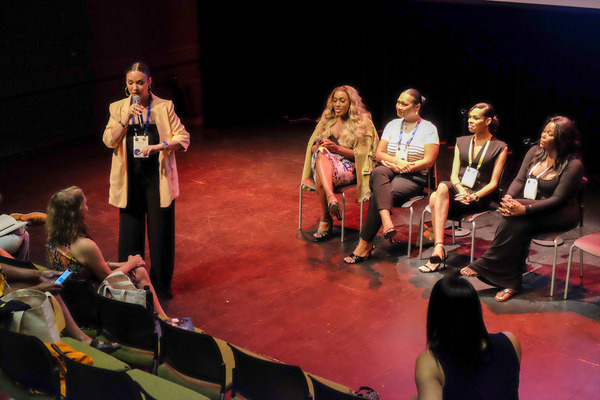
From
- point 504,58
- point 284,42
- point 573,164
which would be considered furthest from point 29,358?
point 284,42

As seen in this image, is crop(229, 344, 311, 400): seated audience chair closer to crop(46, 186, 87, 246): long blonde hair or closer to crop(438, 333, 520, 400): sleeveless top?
crop(438, 333, 520, 400): sleeveless top

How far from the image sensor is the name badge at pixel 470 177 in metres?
5.13

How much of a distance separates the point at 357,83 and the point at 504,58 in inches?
86.0

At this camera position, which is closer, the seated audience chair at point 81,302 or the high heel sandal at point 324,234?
the seated audience chair at point 81,302

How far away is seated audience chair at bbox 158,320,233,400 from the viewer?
2.96m

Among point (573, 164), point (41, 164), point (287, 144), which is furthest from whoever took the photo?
point (287, 144)

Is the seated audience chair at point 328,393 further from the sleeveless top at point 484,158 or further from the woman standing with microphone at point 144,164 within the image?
the sleeveless top at point 484,158

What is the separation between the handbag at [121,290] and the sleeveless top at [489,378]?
201 centimetres

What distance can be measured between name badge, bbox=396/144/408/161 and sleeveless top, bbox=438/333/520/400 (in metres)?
3.34

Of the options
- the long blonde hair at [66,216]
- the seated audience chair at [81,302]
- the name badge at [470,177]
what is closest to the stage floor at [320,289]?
the name badge at [470,177]

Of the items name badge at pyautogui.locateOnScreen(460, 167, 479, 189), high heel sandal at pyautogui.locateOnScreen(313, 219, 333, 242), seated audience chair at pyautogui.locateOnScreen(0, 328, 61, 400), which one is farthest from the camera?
high heel sandal at pyautogui.locateOnScreen(313, 219, 333, 242)

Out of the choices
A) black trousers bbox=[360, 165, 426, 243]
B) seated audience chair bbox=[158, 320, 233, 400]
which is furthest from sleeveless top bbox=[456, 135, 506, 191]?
seated audience chair bbox=[158, 320, 233, 400]

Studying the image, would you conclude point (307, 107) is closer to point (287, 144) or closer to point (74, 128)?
point (287, 144)

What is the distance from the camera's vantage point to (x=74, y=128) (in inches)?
354
